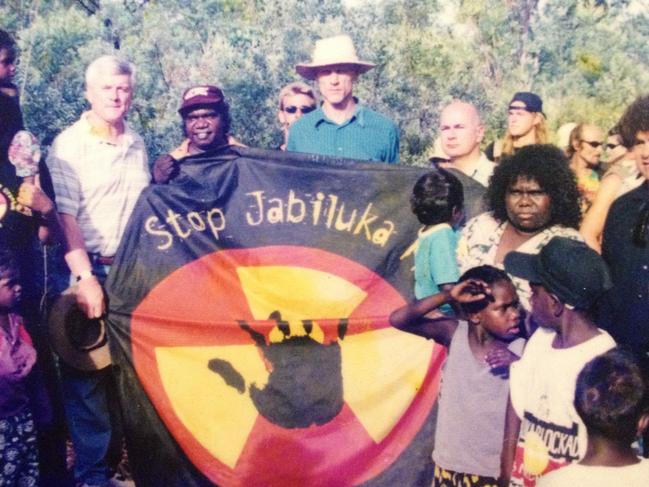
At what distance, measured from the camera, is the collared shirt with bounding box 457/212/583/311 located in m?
4.23

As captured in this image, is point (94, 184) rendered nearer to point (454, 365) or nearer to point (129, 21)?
point (454, 365)

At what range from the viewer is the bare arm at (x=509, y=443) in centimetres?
358

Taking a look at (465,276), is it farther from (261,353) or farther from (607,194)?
(261,353)

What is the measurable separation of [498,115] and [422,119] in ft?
11.4

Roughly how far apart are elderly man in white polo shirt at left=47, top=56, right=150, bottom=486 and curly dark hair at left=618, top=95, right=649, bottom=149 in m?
2.76

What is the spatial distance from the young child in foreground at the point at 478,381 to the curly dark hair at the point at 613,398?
0.84 metres

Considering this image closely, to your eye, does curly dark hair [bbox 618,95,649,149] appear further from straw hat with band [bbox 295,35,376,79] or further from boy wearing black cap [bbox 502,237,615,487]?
straw hat with band [bbox 295,35,376,79]

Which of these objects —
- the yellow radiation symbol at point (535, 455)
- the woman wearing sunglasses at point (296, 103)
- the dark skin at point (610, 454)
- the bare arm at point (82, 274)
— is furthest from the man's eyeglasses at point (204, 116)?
the dark skin at point (610, 454)

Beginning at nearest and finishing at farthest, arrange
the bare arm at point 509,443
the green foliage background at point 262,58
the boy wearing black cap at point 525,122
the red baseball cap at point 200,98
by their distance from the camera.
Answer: the bare arm at point 509,443 → the red baseball cap at point 200,98 → the boy wearing black cap at point 525,122 → the green foliage background at point 262,58

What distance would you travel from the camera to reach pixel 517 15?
26.9 m

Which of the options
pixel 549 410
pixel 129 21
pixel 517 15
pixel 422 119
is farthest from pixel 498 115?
pixel 549 410

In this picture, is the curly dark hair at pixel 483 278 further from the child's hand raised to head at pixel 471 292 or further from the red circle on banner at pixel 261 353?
the red circle on banner at pixel 261 353

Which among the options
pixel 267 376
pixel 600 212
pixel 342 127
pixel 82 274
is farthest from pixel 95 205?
pixel 600 212

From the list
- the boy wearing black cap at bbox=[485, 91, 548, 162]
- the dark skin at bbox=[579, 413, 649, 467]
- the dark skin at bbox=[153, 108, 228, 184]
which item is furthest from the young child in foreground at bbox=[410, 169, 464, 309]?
the boy wearing black cap at bbox=[485, 91, 548, 162]
